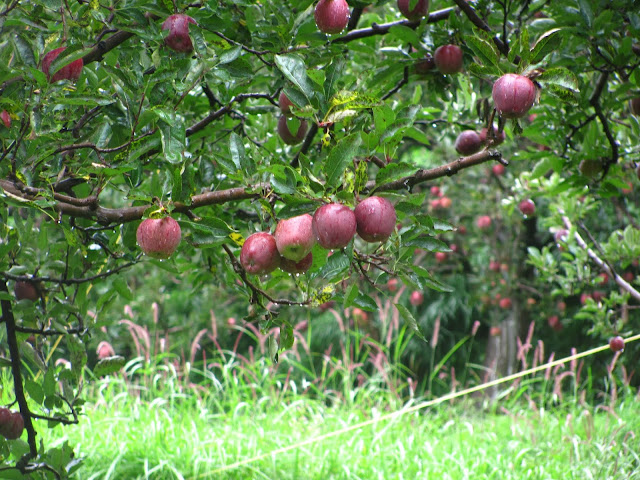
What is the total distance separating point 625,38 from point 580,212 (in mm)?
1381

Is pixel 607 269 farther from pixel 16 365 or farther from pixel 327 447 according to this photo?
pixel 16 365

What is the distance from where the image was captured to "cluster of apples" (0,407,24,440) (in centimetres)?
135

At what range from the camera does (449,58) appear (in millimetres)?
1303

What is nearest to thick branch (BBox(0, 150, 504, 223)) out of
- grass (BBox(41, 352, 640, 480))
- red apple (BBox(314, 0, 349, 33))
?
red apple (BBox(314, 0, 349, 33))

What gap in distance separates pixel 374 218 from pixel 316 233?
0.07m

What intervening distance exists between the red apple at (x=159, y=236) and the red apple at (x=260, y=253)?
12 cm

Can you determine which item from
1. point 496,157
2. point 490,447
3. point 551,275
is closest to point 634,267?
point 551,275

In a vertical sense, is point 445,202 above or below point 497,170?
below

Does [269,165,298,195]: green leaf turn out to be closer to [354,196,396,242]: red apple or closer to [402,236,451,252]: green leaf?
[354,196,396,242]: red apple

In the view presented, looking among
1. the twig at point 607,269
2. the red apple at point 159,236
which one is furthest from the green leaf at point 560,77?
the twig at point 607,269

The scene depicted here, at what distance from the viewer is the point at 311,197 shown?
2.77 ft

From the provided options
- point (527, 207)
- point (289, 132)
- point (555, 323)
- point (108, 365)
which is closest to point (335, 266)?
point (289, 132)

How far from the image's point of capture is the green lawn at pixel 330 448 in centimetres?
226

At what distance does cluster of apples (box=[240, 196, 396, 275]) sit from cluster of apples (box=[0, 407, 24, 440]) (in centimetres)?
Result: 78
